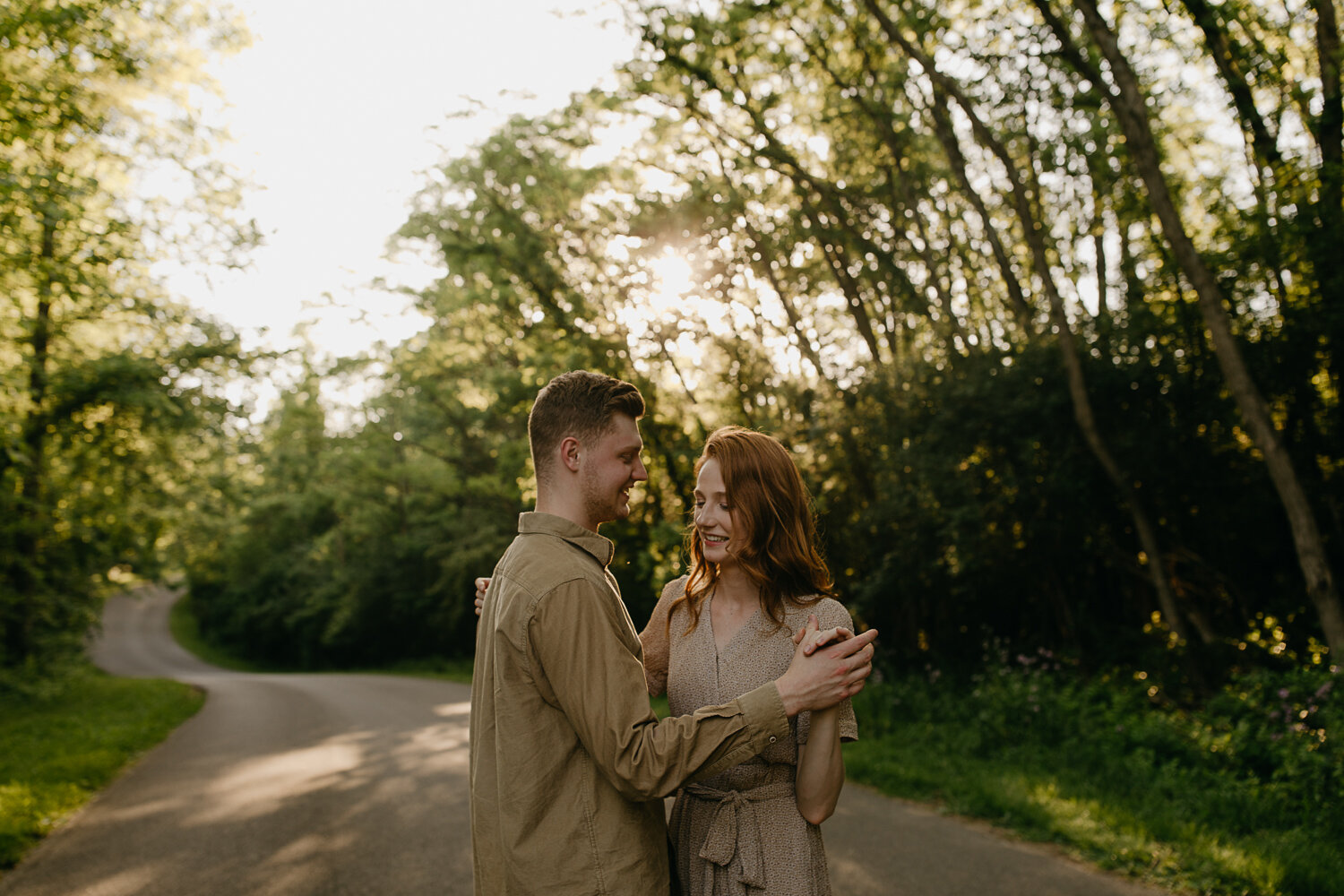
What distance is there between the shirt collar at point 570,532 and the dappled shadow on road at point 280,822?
407cm

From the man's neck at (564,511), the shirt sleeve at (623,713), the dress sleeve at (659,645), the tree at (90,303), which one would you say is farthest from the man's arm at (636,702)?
the tree at (90,303)

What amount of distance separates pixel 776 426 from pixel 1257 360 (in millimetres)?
5815

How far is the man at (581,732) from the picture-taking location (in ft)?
6.19

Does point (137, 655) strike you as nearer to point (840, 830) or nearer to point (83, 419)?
point (83, 419)

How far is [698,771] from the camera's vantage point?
190 cm

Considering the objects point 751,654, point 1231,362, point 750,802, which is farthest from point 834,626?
point 1231,362

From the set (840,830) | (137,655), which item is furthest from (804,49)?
(137,655)

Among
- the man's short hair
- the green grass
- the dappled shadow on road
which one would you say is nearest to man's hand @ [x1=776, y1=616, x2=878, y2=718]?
the man's short hair

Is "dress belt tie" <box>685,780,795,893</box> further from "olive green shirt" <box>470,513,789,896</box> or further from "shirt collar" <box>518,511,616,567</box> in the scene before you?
"shirt collar" <box>518,511,616,567</box>

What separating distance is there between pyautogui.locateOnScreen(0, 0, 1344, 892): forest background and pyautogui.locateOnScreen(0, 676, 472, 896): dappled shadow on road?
157 inches

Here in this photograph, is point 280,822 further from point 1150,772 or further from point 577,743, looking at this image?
point 1150,772

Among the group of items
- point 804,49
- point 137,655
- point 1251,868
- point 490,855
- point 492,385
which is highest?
point 804,49

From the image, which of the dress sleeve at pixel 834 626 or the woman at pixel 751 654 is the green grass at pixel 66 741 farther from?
the dress sleeve at pixel 834 626

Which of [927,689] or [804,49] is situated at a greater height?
[804,49]
